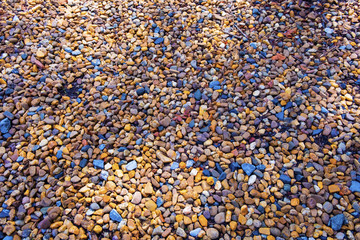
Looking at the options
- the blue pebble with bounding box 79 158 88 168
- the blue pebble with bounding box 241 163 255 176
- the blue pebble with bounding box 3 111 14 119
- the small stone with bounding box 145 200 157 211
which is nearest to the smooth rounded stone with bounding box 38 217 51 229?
the blue pebble with bounding box 79 158 88 168

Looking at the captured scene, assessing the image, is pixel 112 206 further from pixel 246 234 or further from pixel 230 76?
pixel 230 76

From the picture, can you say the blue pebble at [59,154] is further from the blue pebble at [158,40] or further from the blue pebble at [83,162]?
the blue pebble at [158,40]

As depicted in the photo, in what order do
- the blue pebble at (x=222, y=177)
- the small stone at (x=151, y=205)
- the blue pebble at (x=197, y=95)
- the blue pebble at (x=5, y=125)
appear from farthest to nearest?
the blue pebble at (x=197, y=95), the blue pebble at (x=5, y=125), the blue pebble at (x=222, y=177), the small stone at (x=151, y=205)

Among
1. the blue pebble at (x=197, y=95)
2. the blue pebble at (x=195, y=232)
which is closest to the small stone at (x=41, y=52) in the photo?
the blue pebble at (x=197, y=95)

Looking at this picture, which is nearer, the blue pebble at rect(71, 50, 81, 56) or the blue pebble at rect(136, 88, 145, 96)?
the blue pebble at rect(136, 88, 145, 96)

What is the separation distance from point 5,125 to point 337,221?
253 centimetres

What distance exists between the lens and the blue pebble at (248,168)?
2.08 m

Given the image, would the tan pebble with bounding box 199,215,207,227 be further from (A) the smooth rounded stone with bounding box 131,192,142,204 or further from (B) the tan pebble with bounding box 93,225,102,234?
(B) the tan pebble with bounding box 93,225,102,234

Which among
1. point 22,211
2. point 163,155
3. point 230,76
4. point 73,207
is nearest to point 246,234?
point 163,155

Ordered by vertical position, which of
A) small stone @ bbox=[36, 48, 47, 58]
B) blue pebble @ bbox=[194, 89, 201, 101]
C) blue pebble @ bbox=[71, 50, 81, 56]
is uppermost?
small stone @ bbox=[36, 48, 47, 58]

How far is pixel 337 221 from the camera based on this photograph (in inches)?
73.4

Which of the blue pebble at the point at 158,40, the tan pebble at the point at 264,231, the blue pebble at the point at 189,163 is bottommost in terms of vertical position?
the tan pebble at the point at 264,231

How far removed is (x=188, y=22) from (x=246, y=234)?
2057 mm

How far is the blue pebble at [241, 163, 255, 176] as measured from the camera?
208 cm
